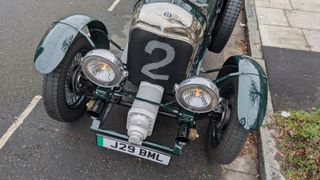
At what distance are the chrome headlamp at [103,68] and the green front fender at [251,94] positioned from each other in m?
0.98

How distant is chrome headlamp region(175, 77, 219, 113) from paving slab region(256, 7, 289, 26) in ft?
11.8

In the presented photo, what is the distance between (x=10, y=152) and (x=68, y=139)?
21.0 inches

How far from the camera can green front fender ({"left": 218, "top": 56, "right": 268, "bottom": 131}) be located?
104 inches

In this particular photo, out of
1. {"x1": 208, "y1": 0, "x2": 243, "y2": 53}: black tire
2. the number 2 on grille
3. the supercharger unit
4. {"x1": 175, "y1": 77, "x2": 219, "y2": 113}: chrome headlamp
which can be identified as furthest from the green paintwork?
{"x1": 208, "y1": 0, "x2": 243, "y2": 53}: black tire

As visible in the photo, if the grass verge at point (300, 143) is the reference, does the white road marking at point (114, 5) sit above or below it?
below

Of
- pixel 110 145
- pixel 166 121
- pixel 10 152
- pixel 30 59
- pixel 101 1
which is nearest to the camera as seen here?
pixel 110 145

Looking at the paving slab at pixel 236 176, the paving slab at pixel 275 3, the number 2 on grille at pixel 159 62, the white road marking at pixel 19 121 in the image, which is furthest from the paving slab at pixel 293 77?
the white road marking at pixel 19 121

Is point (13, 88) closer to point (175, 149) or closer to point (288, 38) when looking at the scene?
point (175, 149)

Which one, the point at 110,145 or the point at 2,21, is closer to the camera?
the point at 110,145

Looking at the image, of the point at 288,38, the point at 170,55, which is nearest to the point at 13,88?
the point at 170,55

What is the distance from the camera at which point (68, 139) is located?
130 inches

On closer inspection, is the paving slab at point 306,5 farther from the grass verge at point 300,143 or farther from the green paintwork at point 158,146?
the green paintwork at point 158,146

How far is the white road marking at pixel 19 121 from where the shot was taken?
3.23 meters

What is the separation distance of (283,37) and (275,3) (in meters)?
1.28
